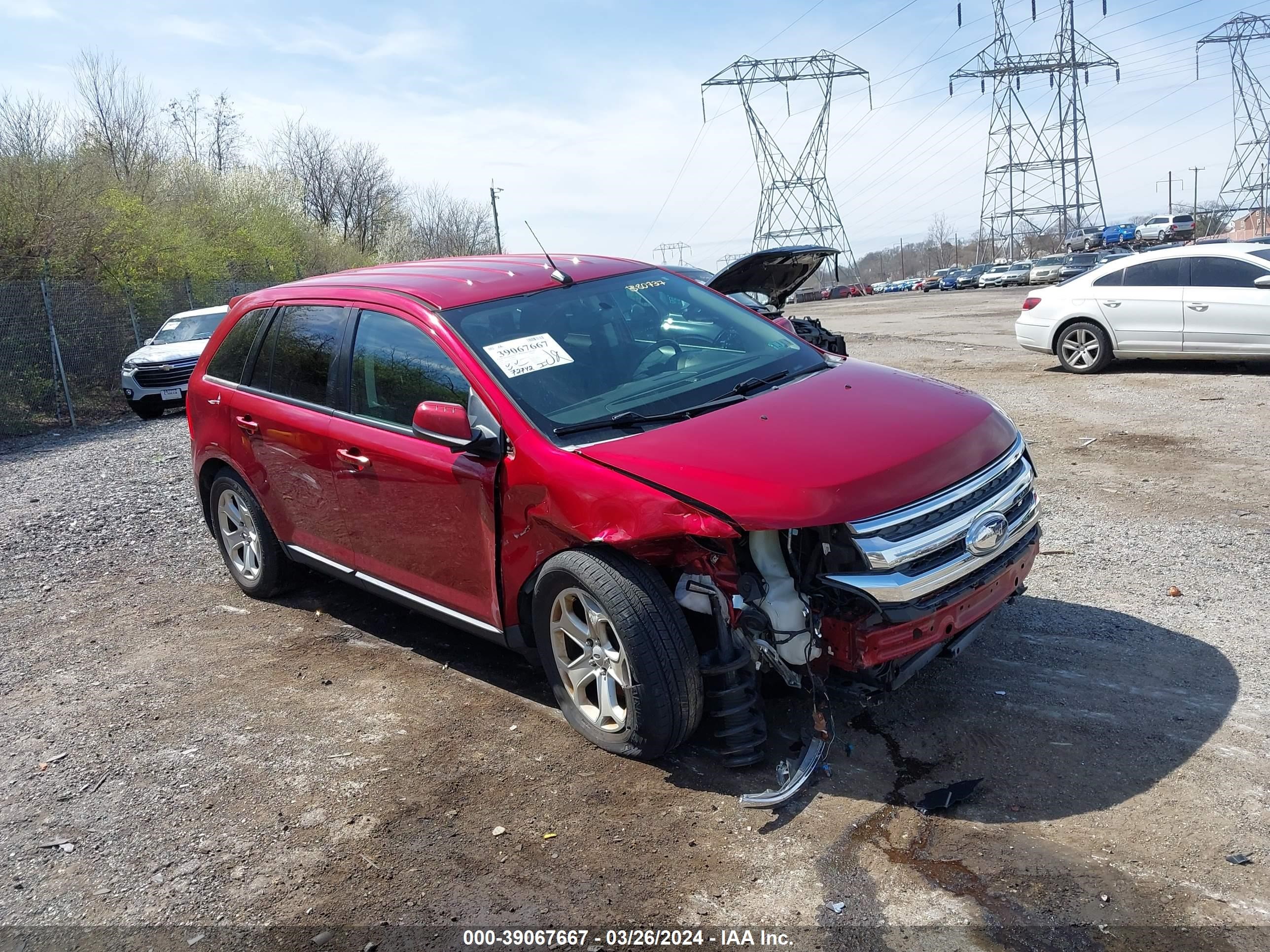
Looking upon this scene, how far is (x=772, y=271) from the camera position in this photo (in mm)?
10742

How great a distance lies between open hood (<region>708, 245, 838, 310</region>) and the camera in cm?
1029

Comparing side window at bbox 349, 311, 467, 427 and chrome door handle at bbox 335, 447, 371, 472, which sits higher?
side window at bbox 349, 311, 467, 427

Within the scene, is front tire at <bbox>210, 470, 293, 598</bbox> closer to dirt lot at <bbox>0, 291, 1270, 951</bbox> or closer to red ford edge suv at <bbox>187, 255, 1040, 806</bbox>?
dirt lot at <bbox>0, 291, 1270, 951</bbox>

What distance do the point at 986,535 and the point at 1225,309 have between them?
955cm

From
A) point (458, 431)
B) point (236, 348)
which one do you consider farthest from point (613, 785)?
point (236, 348)

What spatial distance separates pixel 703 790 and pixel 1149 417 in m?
7.53

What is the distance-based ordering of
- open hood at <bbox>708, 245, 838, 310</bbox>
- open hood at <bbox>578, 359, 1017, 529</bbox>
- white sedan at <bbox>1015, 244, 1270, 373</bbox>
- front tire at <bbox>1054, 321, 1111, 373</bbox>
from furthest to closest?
front tire at <bbox>1054, 321, 1111, 373</bbox> < white sedan at <bbox>1015, 244, 1270, 373</bbox> < open hood at <bbox>708, 245, 838, 310</bbox> < open hood at <bbox>578, 359, 1017, 529</bbox>

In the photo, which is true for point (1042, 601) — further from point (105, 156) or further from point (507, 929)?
point (105, 156)

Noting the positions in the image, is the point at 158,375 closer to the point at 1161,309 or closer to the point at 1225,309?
the point at 1161,309

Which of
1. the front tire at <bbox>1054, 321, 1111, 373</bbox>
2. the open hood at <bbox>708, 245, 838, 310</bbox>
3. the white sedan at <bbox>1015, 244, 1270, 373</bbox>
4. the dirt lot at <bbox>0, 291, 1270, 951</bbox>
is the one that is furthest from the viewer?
the front tire at <bbox>1054, 321, 1111, 373</bbox>

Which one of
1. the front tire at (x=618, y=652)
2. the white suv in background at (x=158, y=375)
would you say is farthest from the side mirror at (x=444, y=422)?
the white suv in background at (x=158, y=375)

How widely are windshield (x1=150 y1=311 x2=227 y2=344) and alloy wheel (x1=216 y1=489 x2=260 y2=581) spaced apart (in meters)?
12.6

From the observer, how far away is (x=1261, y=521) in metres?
5.94

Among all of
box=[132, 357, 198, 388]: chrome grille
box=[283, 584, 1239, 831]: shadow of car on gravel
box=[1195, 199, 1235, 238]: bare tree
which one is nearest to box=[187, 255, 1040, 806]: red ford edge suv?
box=[283, 584, 1239, 831]: shadow of car on gravel
